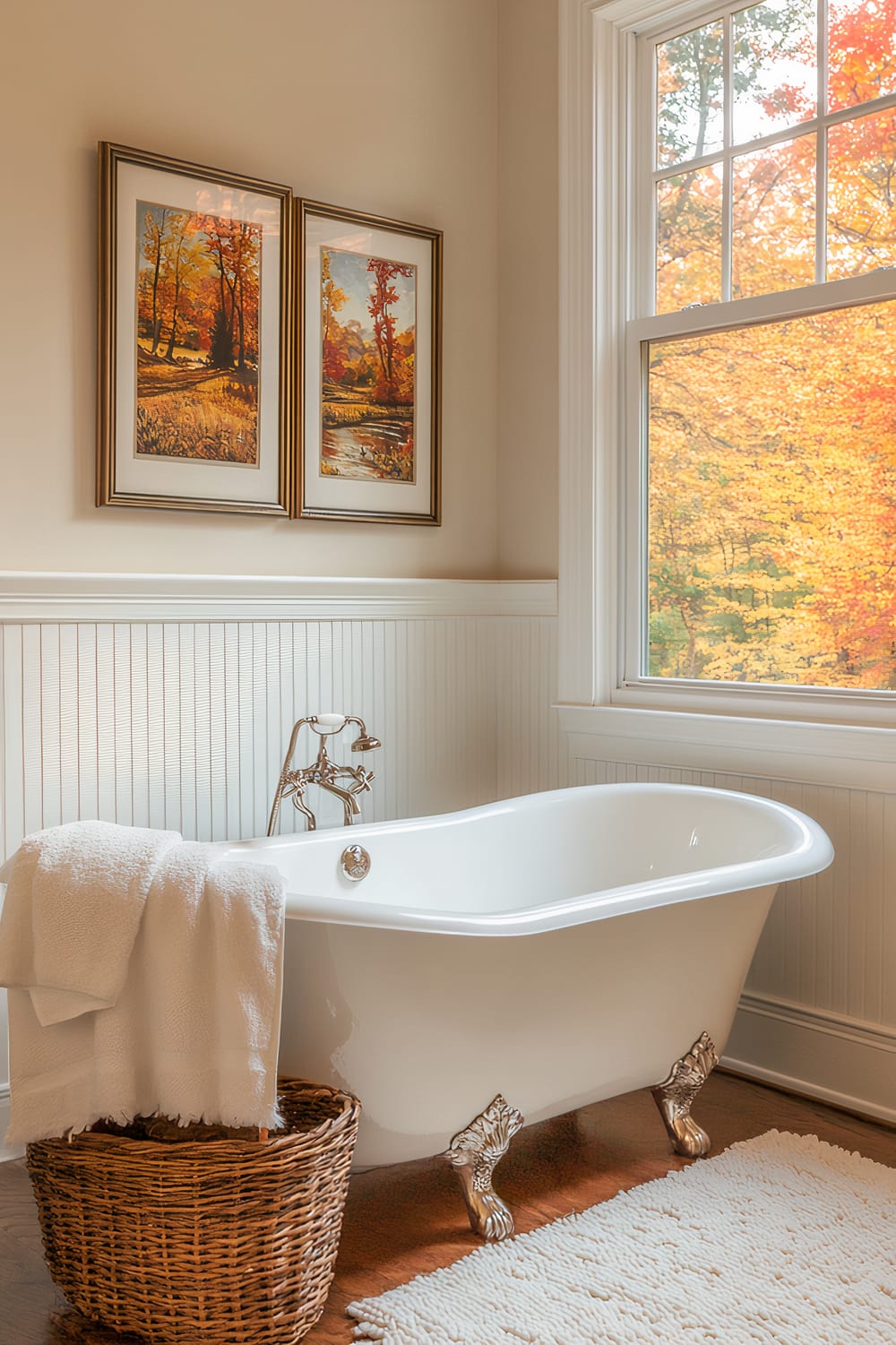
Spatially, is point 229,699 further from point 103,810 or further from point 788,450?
point 788,450

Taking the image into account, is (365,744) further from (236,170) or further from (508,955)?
(236,170)

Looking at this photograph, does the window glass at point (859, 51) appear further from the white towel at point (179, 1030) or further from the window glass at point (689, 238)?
the white towel at point (179, 1030)

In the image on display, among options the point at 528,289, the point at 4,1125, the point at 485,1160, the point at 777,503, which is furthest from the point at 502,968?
the point at 528,289

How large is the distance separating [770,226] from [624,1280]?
7.43 feet

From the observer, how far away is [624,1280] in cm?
183

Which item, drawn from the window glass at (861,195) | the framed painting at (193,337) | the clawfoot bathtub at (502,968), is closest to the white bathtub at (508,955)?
the clawfoot bathtub at (502,968)

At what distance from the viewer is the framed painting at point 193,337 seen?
2518mm

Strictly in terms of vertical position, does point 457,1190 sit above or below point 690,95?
below

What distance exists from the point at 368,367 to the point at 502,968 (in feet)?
5.76

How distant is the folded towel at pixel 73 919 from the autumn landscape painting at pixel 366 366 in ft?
4.95

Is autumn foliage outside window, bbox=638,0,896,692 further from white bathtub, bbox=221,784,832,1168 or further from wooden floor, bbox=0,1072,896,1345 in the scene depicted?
wooden floor, bbox=0,1072,896,1345

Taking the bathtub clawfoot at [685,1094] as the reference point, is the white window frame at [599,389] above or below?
above

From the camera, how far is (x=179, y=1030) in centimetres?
160

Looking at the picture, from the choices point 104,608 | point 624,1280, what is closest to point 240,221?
point 104,608
